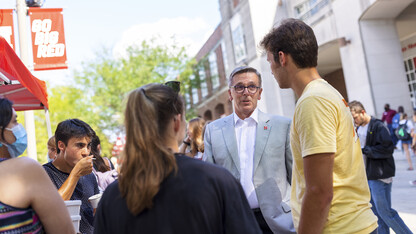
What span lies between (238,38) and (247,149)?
1010 inches

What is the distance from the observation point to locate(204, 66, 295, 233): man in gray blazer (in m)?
3.35

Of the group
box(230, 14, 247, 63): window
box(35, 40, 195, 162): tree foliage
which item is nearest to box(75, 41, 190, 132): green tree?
box(35, 40, 195, 162): tree foliage

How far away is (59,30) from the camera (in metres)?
8.48

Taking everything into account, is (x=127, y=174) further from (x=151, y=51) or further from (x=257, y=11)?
(x=151, y=51)

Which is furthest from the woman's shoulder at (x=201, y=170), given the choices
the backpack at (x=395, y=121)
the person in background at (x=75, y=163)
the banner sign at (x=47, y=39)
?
the backpack at (x=395, y=121)

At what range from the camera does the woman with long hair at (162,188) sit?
1.77 meters

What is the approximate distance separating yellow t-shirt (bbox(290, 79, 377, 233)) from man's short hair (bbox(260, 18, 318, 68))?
0.16 metres

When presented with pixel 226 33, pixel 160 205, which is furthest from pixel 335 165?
pixel 226 33

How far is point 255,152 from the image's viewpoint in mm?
3535

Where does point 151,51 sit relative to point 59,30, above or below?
above

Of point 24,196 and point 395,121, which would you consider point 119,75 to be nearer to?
point 395,121

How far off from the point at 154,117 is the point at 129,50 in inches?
1277

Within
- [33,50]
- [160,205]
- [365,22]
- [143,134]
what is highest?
[365,22]

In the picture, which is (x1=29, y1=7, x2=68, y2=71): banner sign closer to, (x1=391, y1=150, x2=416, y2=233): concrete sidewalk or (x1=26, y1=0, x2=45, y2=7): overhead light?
(x1=26, y1=0, x2=45, y2=7): overhead light
